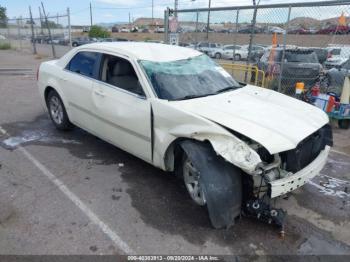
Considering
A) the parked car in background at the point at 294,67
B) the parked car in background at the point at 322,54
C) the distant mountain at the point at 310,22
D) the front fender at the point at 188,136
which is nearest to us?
the front fender at the point at 188,136

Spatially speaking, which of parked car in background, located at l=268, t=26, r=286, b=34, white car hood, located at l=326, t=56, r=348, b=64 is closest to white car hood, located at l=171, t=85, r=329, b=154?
parked car in background, located at l=268, t=26, r=286, b=34

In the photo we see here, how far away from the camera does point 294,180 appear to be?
3.04m

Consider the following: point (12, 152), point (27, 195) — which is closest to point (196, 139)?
point (27, 195)

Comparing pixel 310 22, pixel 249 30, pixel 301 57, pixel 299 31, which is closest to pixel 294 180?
pixel 310 22

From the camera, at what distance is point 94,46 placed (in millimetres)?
4816

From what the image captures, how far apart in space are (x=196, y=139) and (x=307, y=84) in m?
6.88

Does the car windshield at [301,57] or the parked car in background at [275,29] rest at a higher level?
the parked car in background at [275,29]

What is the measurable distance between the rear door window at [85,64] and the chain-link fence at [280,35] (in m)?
4.29

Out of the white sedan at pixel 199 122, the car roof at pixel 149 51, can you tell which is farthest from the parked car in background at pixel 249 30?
→ the white sedan at pixel 199 122

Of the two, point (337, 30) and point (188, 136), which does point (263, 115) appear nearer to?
point (188, 136)

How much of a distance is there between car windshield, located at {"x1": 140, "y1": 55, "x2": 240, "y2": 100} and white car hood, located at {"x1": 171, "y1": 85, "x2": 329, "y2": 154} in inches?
6.9

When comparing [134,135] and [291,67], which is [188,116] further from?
[291,67]

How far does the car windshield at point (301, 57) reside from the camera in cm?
952

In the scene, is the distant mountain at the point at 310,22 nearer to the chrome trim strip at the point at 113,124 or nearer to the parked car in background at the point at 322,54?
the parked car in background at the point at 322,54
